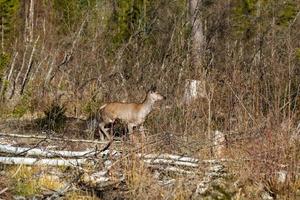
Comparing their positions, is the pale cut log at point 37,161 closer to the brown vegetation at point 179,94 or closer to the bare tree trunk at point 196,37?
the brown vegetation at point 179,94

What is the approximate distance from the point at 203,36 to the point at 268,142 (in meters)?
6.84

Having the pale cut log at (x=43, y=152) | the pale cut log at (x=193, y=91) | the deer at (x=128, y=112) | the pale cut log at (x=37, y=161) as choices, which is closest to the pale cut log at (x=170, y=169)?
the pale cut log at (x=43, y=152)

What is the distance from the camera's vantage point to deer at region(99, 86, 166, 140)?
30.1ft

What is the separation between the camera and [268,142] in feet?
21.0

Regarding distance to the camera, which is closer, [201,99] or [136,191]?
[136,191]

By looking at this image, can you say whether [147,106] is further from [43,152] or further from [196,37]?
[196,37]

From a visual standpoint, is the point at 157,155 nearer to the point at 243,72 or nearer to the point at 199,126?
the point at 199,126

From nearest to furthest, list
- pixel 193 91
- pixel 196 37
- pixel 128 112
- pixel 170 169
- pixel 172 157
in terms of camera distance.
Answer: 1. pixel 170 169
2. pixel 172 157
3. pixel 193 91
4. pixel 128 112
5. pixel 196 37

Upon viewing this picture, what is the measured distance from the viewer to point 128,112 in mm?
9250

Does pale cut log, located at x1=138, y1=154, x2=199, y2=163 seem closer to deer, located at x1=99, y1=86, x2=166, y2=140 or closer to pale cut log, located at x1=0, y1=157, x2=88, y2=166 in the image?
pale cut log, located at x1=0, y1=157, x2=88, y2=166

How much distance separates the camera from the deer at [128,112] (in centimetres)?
916

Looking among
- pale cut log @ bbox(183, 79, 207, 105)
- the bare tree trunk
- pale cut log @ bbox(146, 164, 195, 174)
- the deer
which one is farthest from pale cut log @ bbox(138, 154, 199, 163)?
the bare tree trunk

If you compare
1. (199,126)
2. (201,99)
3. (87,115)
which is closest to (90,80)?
(87,115)

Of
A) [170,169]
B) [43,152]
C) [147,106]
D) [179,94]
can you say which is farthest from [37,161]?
[179,94]
